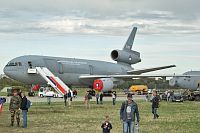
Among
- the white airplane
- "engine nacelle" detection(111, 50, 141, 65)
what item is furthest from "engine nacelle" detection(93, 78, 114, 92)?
"engine nacelle" detection(111, 50, 141, 65)

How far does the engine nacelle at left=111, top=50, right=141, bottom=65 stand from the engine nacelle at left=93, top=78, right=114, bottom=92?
37.2 feet

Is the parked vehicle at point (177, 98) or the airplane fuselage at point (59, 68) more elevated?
the airplane fuselage at point (59, 68)

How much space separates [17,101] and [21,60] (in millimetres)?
33626

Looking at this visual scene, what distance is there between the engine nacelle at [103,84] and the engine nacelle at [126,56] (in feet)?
37.2

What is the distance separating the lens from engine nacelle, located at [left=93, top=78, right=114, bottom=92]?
183 feet

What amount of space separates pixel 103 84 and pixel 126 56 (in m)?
15.6

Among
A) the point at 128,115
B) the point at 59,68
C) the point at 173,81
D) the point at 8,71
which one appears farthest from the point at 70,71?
the point at 128,115

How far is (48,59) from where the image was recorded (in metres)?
57.4

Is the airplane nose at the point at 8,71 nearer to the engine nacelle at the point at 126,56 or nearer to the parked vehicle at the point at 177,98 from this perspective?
the parked vehicle at the point at 177,98

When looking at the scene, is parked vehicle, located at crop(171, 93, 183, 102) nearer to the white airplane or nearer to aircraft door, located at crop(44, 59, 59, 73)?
the white airplane

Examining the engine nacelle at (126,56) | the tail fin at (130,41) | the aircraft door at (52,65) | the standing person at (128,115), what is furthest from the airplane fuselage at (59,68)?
the standing person at (128,115)

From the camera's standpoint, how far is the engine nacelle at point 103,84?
183 feet

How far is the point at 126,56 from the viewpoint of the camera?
71312mm

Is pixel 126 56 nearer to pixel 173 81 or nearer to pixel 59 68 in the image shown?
pixel 173 81
